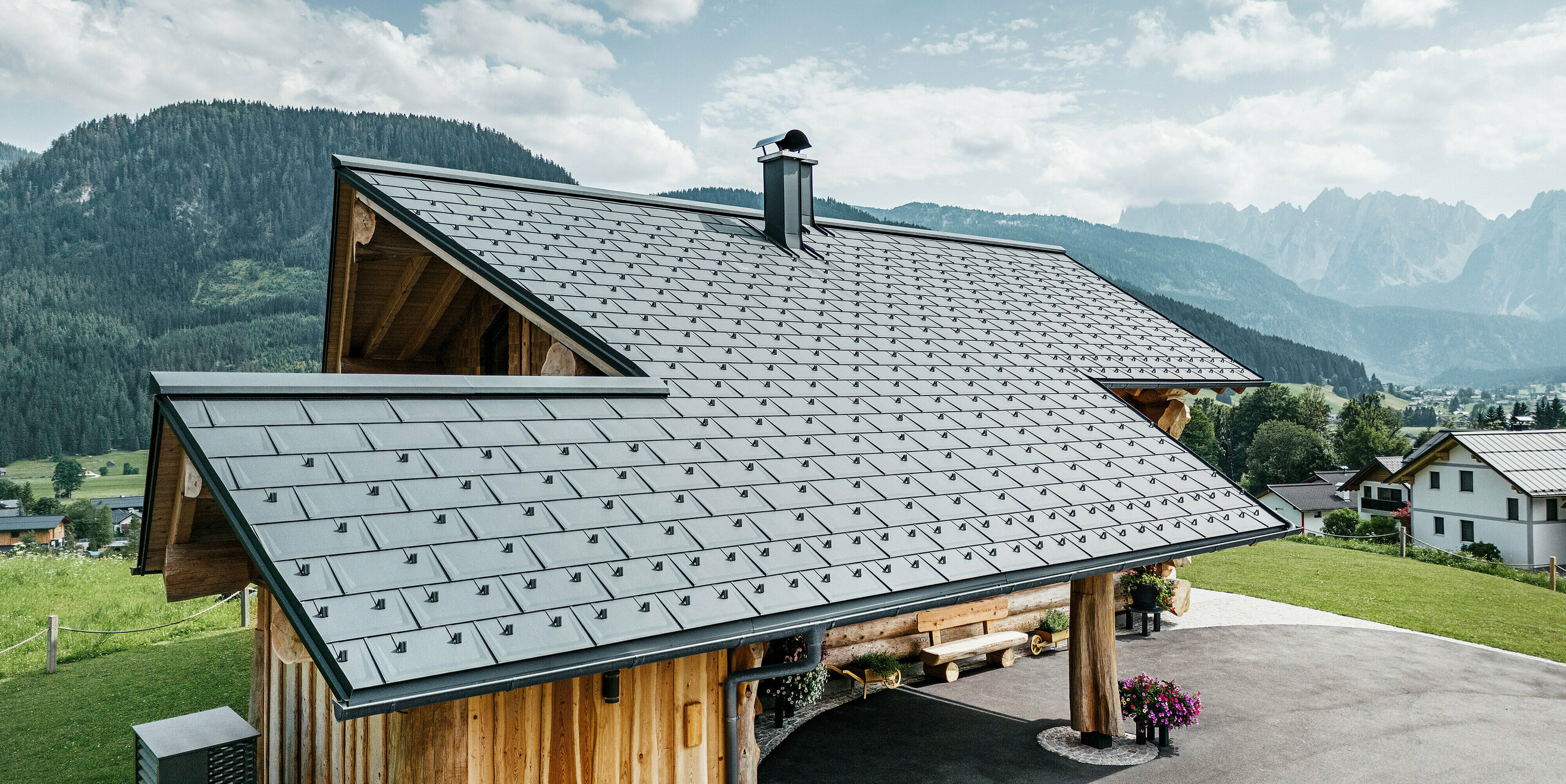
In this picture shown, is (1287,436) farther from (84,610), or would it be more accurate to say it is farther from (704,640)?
(704,640)

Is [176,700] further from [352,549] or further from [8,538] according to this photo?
[8,538]

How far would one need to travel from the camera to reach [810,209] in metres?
11.1

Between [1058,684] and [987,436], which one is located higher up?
[987,436]

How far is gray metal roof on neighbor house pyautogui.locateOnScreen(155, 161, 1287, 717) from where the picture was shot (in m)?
4.08

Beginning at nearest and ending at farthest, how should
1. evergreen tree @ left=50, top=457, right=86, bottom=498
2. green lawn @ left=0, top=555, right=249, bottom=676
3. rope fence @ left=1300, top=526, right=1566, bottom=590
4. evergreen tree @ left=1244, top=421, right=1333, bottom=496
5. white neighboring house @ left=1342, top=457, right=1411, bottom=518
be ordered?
green lawn @ left=0, top=555, right=249, bottom=676, rope fence @ left=1300, top=526, right=1566, bottom=590, white neighboring house @ left=1342, top=457, right=1411, bottom=518, evergreen tree @ left=1244, top=421, right=1333, bottom=496, evergreen tree @ left=50, top=457, right=86, bottom=498

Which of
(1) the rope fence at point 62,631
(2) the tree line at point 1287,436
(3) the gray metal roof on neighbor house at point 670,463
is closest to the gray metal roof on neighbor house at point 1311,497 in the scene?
(2) the tree line at point 1287,436

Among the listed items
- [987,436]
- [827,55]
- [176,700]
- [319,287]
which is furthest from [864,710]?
[319,287]

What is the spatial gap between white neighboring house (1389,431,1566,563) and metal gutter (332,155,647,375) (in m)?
36.6

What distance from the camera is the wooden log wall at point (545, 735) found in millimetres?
4586

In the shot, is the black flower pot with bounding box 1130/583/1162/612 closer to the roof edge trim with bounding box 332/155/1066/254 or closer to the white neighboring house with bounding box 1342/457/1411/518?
the roof edge trim with bounding box 332/155/1066/254

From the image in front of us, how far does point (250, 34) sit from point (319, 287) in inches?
4094

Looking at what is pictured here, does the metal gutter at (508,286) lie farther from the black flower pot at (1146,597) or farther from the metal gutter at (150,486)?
the black flower pot at (1146,597)

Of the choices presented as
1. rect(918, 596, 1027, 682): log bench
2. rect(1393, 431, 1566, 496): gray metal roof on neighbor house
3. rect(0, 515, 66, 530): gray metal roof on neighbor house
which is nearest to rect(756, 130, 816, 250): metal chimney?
rect(918, 596, 1027, 682): log bench

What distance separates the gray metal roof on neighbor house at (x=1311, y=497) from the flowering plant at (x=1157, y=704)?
61.5 metres
